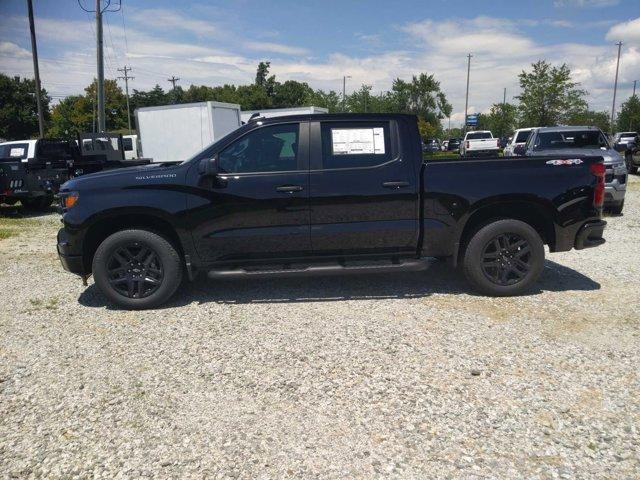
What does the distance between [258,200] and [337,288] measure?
144 cm

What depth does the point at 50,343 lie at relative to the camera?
14.1ft

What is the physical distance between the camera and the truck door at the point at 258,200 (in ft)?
15.9

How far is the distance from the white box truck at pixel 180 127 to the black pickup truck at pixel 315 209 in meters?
10.8

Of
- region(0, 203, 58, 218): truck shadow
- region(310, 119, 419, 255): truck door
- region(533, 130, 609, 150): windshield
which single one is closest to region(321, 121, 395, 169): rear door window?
region(310, 119, 419, 255): truck door

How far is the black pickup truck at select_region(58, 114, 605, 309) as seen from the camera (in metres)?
4.87

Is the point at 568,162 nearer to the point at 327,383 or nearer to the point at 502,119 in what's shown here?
the point at 327,383

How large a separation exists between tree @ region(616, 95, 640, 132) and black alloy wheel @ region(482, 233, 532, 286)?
2447 inches

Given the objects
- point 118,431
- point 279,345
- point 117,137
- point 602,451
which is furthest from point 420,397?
point 117,137

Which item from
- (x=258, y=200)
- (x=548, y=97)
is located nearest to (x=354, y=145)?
(x=258, y=200)

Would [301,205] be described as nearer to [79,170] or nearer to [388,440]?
[388,440]

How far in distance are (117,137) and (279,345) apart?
15.0 m

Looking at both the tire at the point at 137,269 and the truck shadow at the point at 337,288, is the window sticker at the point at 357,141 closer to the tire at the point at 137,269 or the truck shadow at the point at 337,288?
the truck shadow at the point at 337,288

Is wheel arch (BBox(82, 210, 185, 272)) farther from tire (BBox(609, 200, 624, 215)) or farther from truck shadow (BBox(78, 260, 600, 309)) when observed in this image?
tire (BBox(609, 200, 624, 215))

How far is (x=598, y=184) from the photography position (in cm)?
505
